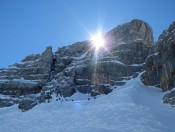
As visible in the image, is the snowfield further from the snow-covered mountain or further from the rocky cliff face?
the rocky cliff face

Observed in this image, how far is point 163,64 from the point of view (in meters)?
55.1

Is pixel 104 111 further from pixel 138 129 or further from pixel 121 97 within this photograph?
pixel 138 129

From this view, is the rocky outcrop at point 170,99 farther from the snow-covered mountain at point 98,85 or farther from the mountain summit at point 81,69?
the mountain summit at point 81,69

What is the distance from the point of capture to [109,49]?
76250mm

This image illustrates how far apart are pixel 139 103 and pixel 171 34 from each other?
1794 cm

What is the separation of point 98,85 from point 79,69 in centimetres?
912

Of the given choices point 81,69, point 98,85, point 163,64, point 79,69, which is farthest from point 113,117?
point 79,69

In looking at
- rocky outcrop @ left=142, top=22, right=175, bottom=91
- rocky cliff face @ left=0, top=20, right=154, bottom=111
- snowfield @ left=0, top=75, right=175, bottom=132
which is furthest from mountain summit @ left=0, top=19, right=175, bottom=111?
snowfield @ left=0, top=75, right=175, bottom=132

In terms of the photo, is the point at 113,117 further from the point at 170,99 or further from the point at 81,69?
the point at 81,69

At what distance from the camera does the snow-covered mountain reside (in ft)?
128

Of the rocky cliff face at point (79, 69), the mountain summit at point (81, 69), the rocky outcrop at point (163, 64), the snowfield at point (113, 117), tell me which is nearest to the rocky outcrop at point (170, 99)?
the snowfield at point (113, 117)

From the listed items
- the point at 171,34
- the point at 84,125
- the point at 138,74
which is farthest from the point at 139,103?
the point at 138,74

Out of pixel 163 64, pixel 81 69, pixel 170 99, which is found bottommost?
pixel 170 99

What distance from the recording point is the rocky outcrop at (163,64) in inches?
2071
